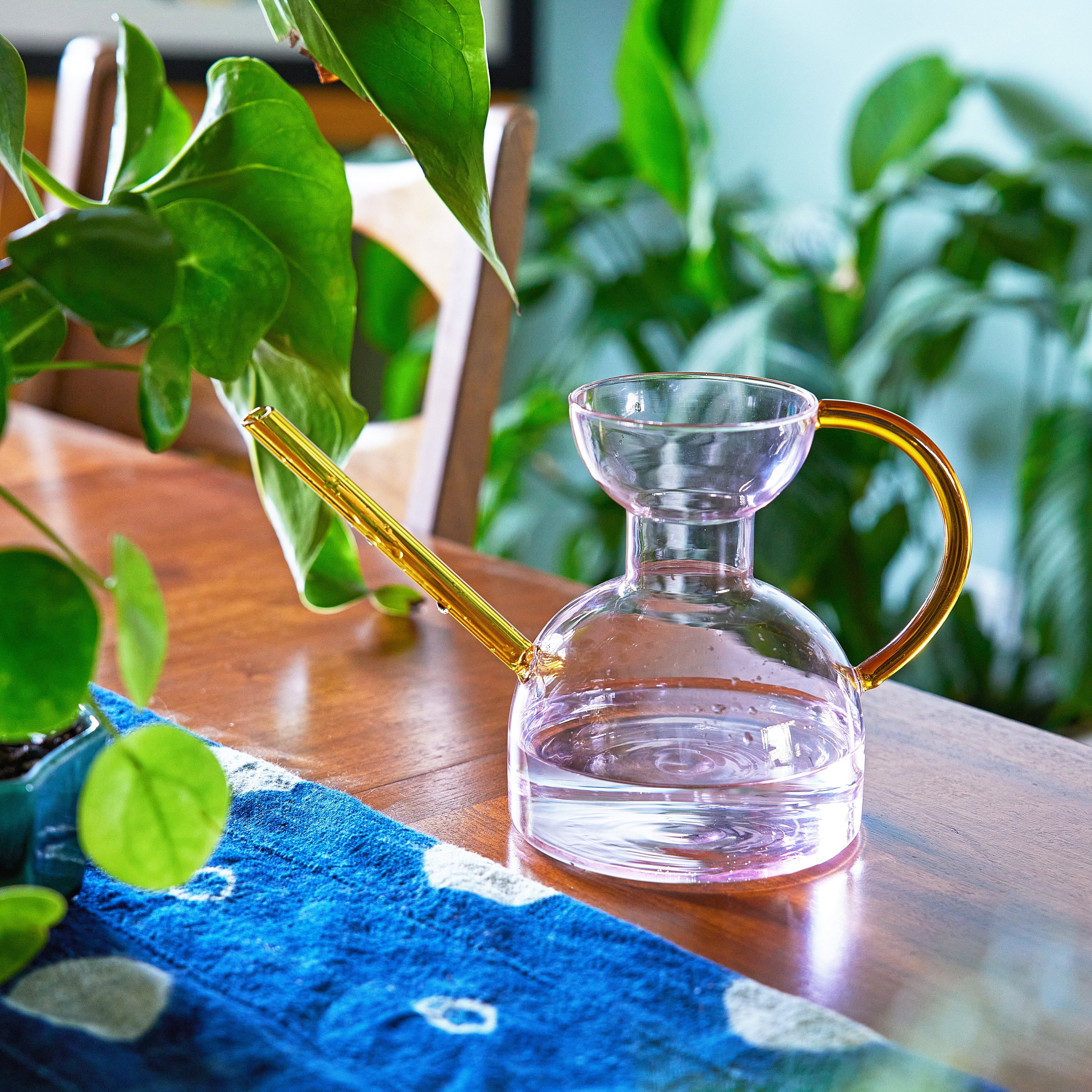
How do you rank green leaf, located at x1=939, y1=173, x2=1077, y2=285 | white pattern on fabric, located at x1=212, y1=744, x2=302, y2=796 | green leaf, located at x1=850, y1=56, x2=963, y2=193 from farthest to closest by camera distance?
green leaf, located at x1=850, y1=56, x2=963, y2=193, green leaf, located at x1=939, y1=173, x2=1077, y2=285, white pattern on fabric, located at x1=212, y1=744, x2=302, y2=796

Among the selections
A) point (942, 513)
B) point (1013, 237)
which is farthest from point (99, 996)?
point (1013, 237)

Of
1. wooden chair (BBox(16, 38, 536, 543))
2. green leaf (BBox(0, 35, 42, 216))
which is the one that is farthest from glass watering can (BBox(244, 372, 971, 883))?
wooden chair (BBox(16, 38, 536, 543))

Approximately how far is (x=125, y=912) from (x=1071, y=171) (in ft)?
5.43

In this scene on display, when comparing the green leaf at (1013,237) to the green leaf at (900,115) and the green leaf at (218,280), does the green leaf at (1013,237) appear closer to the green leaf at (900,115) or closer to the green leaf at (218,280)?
the green leaf at (900,115)

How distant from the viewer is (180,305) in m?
0.38

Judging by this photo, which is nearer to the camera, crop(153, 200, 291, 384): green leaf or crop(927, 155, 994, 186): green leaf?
crop(153, 200, 291, 384): green leaf

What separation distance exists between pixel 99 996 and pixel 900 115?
1.83 metres

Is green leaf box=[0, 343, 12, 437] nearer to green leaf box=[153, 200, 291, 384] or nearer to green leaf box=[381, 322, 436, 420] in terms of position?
green leaf box=[153, 200, 291, 384]

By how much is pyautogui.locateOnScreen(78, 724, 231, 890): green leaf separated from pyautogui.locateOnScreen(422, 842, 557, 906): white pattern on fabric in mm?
108

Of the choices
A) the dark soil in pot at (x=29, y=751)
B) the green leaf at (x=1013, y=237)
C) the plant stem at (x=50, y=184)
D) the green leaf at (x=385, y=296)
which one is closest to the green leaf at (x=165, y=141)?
the plant stem at (x=50, y=184)

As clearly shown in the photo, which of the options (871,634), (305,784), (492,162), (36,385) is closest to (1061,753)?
(305,784)

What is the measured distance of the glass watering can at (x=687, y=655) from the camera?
1.33 ft

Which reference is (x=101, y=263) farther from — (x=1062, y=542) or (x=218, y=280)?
(x=1062, y=542)

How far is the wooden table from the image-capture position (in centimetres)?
36
